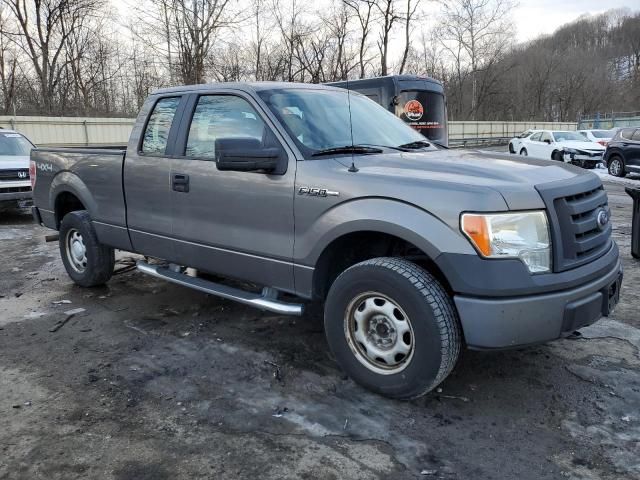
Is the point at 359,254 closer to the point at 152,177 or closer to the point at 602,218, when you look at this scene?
the point at 602,218

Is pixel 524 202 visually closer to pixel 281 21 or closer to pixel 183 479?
pixel 183 479

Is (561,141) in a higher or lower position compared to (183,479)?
higher

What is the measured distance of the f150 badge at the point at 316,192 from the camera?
11.3 feet

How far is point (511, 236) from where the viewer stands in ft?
9.55

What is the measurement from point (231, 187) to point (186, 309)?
1.64 metres

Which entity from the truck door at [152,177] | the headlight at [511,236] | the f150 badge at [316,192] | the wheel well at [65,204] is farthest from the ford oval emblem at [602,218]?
the wheel well at [65,204]

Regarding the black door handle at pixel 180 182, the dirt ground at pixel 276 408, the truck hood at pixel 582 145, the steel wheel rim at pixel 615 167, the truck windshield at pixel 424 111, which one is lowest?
the dirt ground at pixel 276 408

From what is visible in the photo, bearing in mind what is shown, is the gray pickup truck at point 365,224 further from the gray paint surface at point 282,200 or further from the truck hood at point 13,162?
the truck hood at point 13,162

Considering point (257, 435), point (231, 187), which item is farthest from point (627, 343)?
point (231, 187)

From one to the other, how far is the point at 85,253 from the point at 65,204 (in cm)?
76

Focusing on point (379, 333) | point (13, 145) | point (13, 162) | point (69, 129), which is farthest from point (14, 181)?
point (69, 129)

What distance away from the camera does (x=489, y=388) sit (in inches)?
139

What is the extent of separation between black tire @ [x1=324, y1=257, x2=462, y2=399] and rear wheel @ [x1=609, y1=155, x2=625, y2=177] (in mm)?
16967

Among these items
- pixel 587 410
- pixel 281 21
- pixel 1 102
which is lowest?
pixel 587 410
